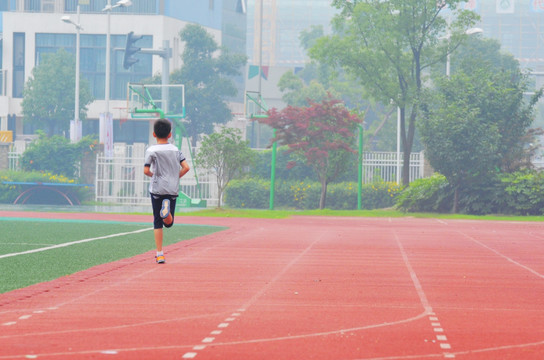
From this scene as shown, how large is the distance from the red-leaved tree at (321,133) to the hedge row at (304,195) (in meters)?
4.08

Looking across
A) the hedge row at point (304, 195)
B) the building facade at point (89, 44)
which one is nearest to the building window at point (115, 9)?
the building facade at point (89, 44)

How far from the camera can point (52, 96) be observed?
6731cm

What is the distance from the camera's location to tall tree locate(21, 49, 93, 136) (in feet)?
221

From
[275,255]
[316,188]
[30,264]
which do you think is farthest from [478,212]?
[30,264]

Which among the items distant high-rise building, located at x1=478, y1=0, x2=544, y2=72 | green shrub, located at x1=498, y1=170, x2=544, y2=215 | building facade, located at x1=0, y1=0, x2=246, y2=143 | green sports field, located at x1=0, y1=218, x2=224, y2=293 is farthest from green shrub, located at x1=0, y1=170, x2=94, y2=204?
distant high-rise building, located at x1=478, y1=0, x2=544, y2=72

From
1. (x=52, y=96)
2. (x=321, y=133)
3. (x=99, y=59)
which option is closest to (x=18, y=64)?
(x=99, y=59)

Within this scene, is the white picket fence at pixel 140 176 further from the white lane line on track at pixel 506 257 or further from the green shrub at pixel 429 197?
the white lane line on track at pixel 506 257

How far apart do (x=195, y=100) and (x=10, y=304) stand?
63007 mm

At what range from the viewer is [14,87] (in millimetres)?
76625

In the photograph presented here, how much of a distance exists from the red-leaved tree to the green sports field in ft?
45.6

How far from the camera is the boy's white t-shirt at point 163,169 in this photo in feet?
39.8

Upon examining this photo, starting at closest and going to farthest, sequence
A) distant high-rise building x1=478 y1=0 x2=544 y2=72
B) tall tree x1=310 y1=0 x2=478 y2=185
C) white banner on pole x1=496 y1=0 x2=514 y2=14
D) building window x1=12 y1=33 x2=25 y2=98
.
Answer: tall tree x1=310 y1=0 x2=478 y2=185 → building window x1=12 y1=33 x2=25 y2=98 → distant high-rise building x1=478 y1=0 x2=544 y2=72 → white banner on pole x1=496 y1=0 x2=514 y2=14

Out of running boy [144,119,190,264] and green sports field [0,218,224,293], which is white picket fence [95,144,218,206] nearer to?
green sports field [0,218,224,293]

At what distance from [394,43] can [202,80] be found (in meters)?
31.6
